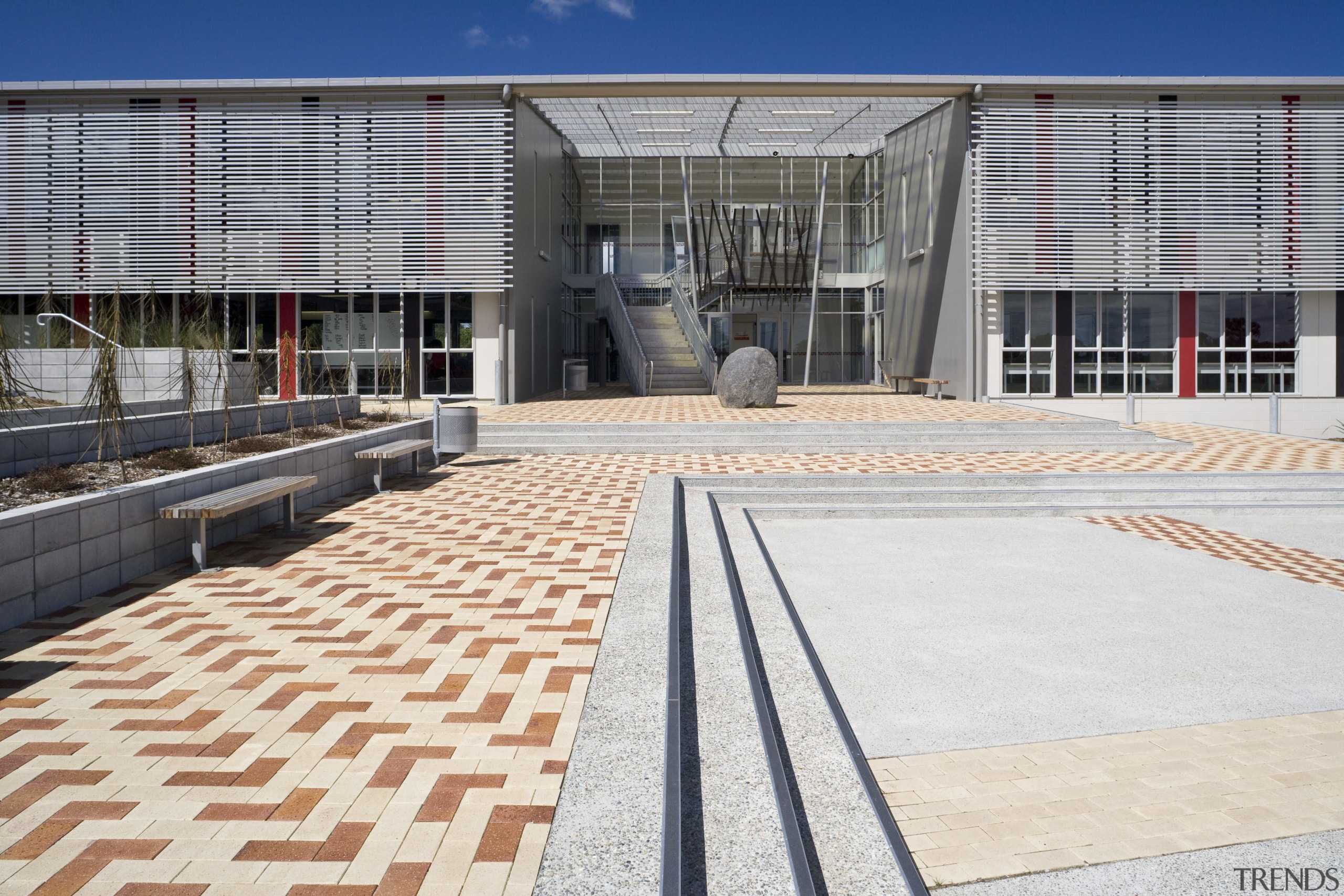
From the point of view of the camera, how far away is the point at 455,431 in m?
11.6

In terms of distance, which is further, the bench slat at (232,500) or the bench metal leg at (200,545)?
the bench metal leg at (200,545)

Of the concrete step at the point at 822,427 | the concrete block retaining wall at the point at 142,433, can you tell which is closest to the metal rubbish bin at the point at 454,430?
the concrete block retaining wall at the point at 142,433

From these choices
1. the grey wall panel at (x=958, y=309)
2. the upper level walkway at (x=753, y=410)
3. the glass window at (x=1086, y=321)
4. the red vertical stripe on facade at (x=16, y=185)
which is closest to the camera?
the upper level walkway at (x=753, y=410)

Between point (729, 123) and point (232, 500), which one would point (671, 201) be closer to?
point (729, 123)

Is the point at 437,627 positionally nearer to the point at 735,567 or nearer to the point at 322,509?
the point at 735,567

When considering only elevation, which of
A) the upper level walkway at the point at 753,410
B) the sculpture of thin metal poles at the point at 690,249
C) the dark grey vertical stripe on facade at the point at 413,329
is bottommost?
the upper level walkway at the point at 753,410

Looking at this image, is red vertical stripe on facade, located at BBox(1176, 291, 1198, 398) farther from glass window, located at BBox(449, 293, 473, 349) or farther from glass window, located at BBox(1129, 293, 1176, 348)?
glass window, located at BBox(449, 293, 473, 349)

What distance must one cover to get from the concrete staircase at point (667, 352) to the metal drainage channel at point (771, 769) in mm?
17625

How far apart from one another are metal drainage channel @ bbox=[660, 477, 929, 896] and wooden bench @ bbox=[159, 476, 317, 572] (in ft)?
9.80

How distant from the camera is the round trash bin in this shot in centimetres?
1165

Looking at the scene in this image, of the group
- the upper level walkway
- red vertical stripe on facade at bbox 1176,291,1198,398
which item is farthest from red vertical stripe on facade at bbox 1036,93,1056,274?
red vertical stripe on facade at bbox 1176,291,1198,398

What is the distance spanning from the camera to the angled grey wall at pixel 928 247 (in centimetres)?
2202

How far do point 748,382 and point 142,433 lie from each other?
38.1ft

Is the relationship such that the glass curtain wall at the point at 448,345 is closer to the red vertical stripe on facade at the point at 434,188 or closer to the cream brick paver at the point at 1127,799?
the red vertical stripe on facade at the point at 434,188
